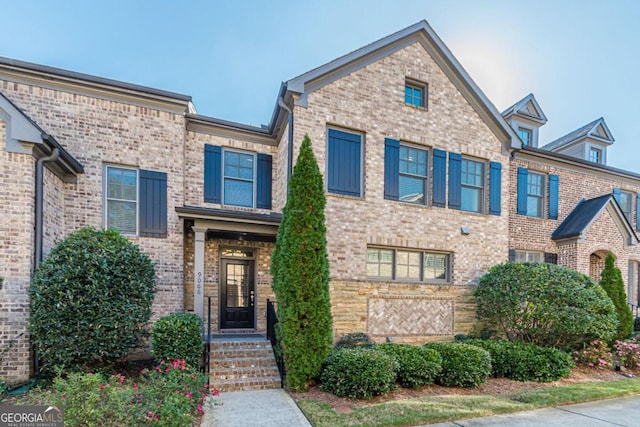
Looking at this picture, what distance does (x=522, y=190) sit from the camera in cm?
1202

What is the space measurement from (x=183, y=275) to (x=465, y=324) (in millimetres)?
7628

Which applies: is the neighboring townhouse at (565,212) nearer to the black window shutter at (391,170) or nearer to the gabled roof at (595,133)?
the gabled roof at (595,133)

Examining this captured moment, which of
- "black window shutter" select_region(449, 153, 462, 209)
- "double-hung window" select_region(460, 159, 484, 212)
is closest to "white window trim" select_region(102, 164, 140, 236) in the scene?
"black window shutter" select_region(449, 153, 462, 209)

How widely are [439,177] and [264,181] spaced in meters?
4.88

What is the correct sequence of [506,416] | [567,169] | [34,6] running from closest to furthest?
[506,416]
[34,6]
[567,169]

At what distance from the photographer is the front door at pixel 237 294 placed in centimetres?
948

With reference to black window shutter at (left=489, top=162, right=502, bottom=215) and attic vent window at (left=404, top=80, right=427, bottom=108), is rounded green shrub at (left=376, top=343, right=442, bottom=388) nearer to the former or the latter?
black window shutter at (left=489, top=162, right=502, bottom=215)

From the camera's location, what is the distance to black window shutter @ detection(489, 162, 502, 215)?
1077 cm

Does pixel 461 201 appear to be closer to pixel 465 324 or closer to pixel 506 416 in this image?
pixel 465 324

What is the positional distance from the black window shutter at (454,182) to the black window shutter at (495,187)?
1121mm

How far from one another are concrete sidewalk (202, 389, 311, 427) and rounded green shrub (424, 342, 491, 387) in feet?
10.3

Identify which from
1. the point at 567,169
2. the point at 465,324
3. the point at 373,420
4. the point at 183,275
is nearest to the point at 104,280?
the point at 183,275

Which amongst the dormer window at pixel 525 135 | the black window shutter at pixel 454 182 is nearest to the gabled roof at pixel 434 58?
the black window shutter at pixel 454 182

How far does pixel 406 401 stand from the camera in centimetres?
600
